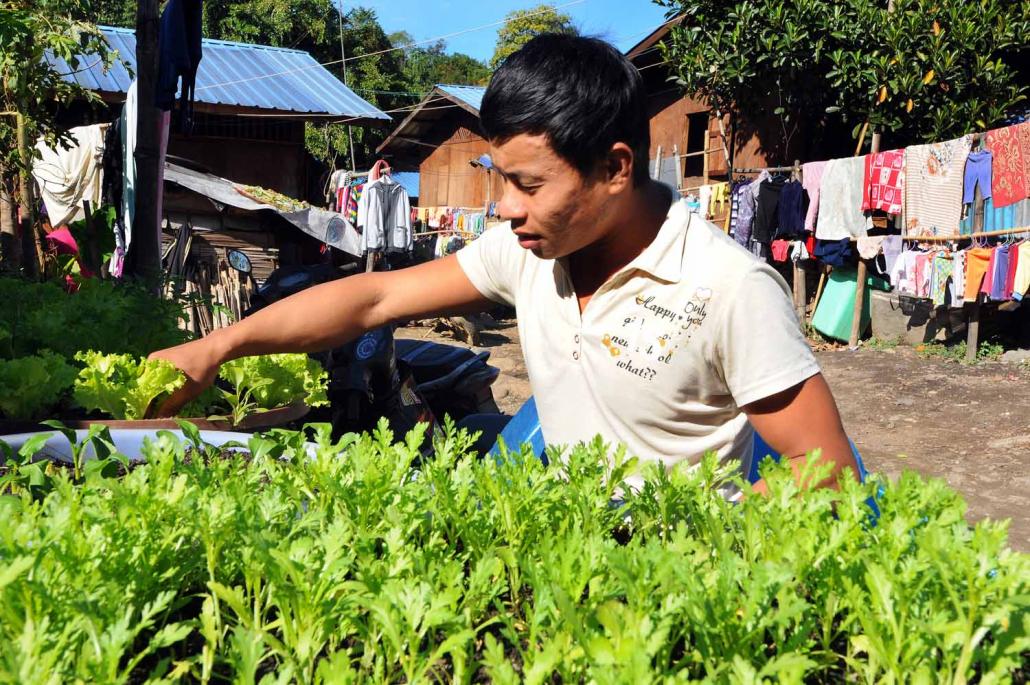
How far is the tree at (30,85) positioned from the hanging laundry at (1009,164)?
29.5 ft

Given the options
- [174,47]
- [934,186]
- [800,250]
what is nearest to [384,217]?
[800,250]

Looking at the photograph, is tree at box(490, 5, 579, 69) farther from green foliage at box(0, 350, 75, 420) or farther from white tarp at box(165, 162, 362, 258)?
green foliage at box(0, 350, 75, 420)

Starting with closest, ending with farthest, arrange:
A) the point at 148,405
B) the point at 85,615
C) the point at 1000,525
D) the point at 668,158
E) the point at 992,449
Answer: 1. the point at 85,615
2. the point at 1000,525
3. the point at 148,405
4. the point at 992,449
5. the point at 668,158

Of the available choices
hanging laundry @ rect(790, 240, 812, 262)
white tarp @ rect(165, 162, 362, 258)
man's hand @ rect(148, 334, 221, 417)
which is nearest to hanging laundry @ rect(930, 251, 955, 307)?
hanging laundry @ rect(790, 240, 812, 262)

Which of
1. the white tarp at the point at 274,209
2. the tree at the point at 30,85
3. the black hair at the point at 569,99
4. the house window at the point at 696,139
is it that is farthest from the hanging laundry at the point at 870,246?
the black hair at the point at 569,99

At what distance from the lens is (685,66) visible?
1388 cm

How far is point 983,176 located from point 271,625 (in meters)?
10.6

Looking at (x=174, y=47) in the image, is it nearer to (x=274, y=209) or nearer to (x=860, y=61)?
(x=274, y=209)

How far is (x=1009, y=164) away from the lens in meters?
9.50

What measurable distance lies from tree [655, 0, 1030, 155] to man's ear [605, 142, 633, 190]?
1120 cm

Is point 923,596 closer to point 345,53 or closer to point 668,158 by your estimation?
point 668,158

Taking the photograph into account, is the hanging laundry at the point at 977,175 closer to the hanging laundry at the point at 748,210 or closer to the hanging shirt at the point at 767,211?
the hanging shirt at the point at 767,211

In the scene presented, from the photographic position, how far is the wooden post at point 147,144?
3.90 meters

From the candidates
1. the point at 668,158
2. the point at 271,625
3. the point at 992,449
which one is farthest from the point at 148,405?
the point at 668,158
